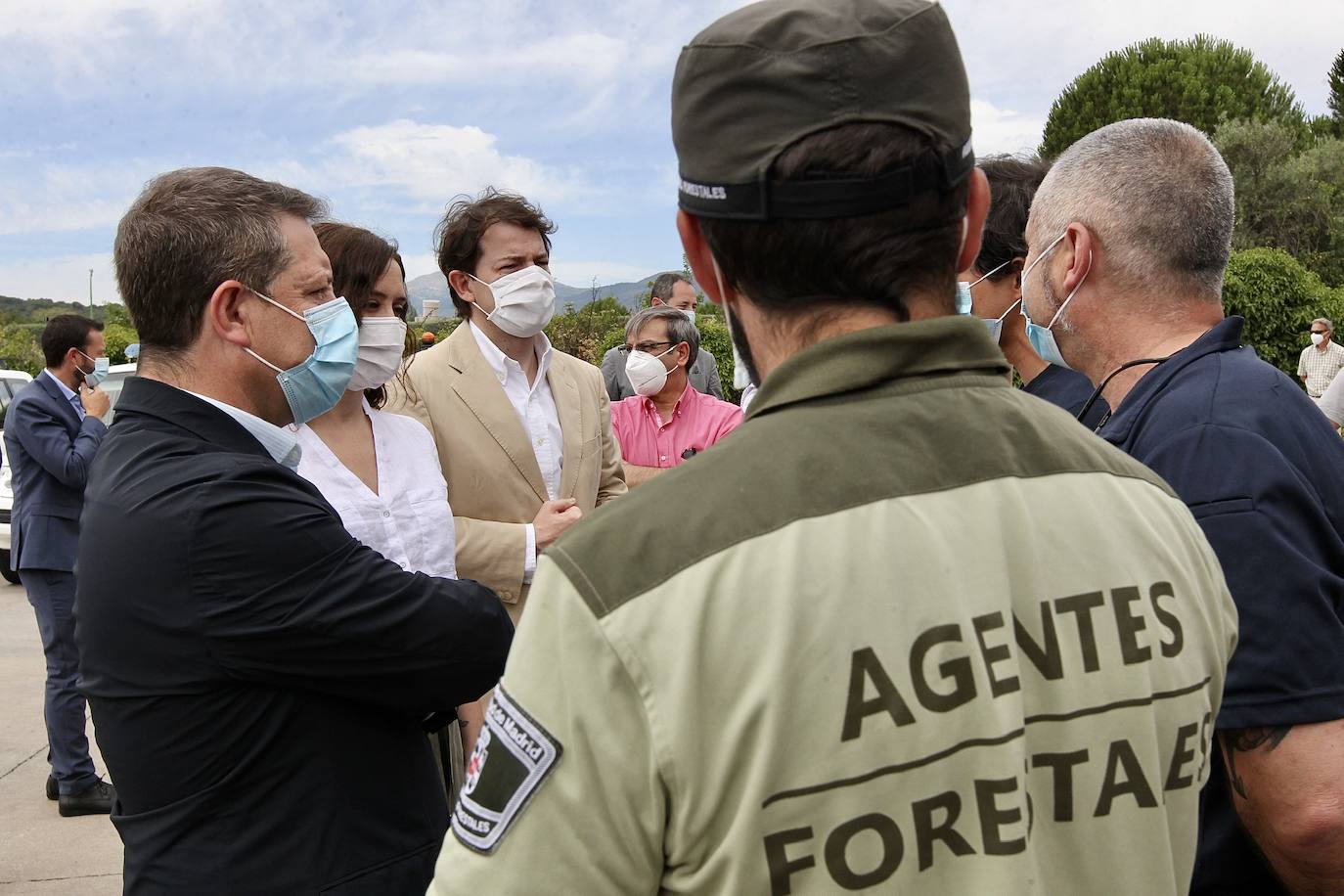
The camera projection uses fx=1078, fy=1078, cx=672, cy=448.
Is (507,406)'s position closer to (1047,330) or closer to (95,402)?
(1047,330)

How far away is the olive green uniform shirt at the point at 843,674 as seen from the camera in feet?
3.30

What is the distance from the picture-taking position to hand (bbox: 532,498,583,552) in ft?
11.1

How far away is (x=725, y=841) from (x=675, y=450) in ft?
15.5

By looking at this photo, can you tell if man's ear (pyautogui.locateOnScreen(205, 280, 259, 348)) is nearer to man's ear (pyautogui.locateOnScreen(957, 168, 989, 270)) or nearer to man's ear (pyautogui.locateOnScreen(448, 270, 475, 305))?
man's ear (pyautogui.locateOnScreen(957, 168, 989, 270))

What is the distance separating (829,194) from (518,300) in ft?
9.46

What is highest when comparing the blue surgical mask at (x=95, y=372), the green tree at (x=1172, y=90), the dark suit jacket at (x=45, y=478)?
the green tree at (x=1172, y=90)

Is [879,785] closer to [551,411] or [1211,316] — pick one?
[1211,316]

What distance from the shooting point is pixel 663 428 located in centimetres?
584

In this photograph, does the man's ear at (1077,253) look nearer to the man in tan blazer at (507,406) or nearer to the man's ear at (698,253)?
the man's ear at (698,253)

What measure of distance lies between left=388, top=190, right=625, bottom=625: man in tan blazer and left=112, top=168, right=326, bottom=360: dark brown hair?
1418 millimetres

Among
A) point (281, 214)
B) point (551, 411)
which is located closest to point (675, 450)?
point (551, 411)

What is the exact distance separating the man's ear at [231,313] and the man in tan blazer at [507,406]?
1.35m

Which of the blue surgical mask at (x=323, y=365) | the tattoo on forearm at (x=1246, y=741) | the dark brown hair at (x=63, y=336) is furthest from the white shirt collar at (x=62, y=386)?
the tattoo on forearm at (x=1246, y=741)

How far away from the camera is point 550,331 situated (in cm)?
1806
